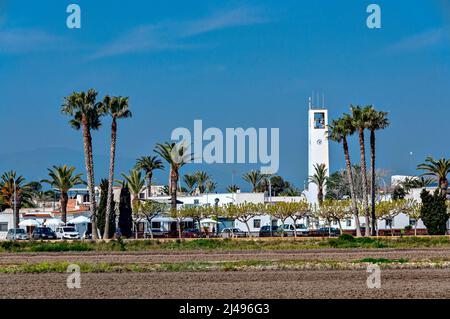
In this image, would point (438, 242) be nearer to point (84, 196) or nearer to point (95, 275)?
point (95, 275)

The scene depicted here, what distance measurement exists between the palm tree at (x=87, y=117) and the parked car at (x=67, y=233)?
3.76m

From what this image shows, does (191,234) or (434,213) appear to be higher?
(434,213)

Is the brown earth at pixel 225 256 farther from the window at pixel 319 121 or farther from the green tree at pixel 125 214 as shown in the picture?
the window at pixel 319 121

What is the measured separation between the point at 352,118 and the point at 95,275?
46.5 meters

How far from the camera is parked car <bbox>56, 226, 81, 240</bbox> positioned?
77.5 m

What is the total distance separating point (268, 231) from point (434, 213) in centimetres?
1710

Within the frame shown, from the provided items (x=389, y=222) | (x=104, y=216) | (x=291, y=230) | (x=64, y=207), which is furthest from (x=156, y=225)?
(x=389, y=222)

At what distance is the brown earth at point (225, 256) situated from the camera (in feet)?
140

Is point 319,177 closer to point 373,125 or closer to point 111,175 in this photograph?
point 373,125

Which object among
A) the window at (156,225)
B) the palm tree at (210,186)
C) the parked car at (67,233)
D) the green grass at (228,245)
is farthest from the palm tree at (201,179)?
the green grass at (228,245)

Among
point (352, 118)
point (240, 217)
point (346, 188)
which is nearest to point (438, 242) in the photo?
point (352, 118)

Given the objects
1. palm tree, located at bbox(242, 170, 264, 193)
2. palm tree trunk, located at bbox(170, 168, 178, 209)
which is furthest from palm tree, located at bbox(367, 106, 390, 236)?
palm tree, located at bbox(242, 170, 264, 193)

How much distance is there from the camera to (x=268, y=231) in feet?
271
